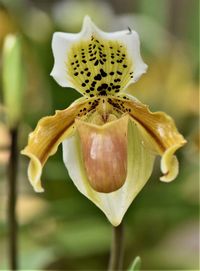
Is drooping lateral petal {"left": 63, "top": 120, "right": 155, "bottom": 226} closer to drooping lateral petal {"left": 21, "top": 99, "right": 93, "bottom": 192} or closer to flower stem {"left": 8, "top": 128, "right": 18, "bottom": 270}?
drooping lateral petal {"left": 21, "top": 99, "right": 93, "bottom": 192}

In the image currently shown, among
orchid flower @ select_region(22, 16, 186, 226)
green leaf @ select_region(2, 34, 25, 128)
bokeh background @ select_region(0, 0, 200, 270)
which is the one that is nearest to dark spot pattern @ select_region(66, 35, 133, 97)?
orchid flower @ select_region(22, 16, 186, 226)

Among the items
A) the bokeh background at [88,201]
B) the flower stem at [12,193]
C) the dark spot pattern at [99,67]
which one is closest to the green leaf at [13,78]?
the flower stem at [12,193]

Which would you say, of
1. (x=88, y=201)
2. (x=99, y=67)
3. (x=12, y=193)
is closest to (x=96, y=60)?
(x=99, y=67)

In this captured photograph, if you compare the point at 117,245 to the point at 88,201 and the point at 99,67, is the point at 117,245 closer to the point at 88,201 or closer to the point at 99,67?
the point at 99,67

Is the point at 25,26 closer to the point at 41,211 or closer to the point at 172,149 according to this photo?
the point at 41,211

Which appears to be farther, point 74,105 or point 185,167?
point 185,167

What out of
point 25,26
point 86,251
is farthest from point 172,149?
point 25,26

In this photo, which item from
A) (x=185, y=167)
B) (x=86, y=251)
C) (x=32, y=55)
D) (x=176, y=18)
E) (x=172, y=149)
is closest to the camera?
(x=172, y=149)

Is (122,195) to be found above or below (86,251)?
above
